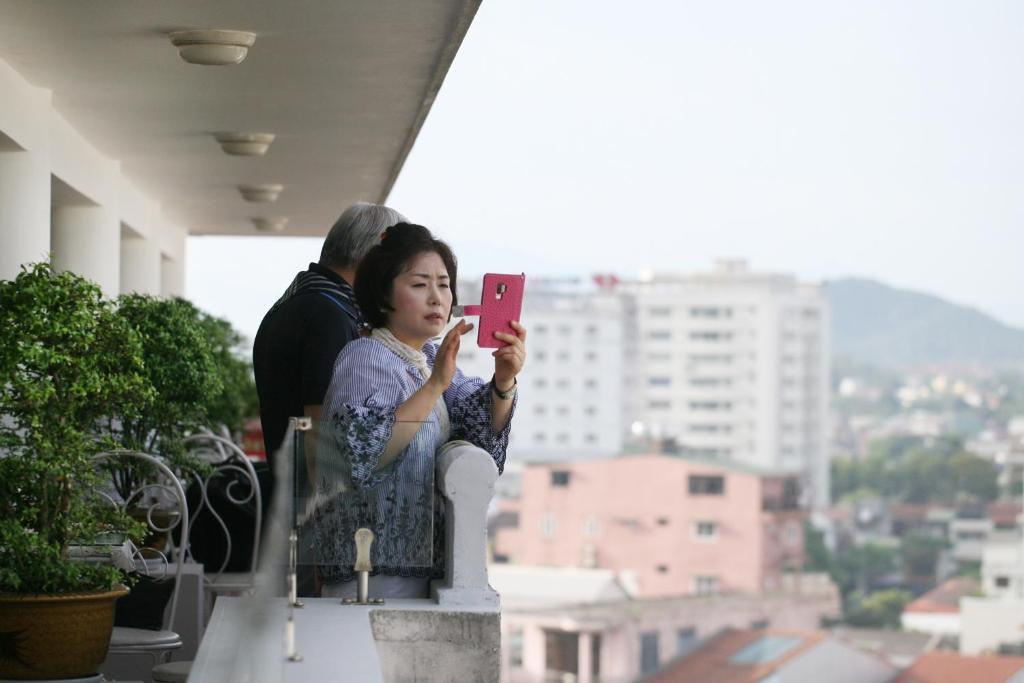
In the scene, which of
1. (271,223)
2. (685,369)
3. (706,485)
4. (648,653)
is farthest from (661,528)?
(271,223)

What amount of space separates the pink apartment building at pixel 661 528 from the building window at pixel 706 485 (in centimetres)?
6

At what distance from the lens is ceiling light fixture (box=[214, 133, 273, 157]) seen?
769cm

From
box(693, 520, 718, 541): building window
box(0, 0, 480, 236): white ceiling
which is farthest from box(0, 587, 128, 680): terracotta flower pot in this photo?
box(693, 520, 718, 541): building window

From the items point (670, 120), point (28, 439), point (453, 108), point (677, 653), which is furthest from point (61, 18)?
point (670, 120)

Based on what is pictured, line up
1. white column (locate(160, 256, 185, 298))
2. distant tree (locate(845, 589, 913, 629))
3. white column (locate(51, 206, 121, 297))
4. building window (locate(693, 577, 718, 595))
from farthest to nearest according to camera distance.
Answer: distant tree (locate(845, 589, 913, 629))
building window (locate(693, 577, 718, 595))
white column (locate(160, 256, 185, 298))
white column (locate(51, 206, 121, 297))

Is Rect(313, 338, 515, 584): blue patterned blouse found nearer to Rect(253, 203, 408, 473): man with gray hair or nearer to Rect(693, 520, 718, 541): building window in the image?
Rect(253, 203, 408, 473): man with gray hair

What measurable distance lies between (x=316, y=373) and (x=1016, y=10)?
5646 inches

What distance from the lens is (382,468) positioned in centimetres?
302

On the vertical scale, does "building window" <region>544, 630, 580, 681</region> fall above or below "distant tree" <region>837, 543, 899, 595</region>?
below

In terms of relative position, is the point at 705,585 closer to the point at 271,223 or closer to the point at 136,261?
the point at 271,223

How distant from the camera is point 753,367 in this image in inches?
5133

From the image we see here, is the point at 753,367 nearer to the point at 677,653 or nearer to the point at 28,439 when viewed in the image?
the point at 677,653

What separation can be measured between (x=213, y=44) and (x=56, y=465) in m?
1.97

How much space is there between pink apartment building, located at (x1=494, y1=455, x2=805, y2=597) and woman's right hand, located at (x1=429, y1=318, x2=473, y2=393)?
90069mm
